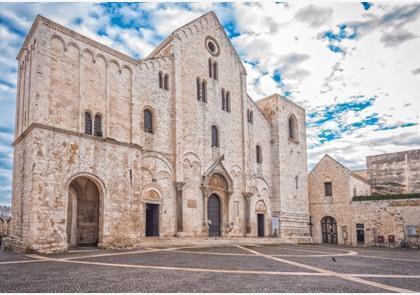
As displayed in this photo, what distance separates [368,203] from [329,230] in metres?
4.88

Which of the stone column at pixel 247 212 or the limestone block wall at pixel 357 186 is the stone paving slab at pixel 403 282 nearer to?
the stone column at pixel 247 212

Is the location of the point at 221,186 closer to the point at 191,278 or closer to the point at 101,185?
the point at 101,185

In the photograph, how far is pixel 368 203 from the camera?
3197 cm

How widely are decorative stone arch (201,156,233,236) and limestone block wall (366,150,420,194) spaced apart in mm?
21598

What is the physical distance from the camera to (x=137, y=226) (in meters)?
19.3

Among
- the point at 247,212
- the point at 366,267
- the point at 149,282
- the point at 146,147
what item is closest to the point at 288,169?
the point at 247,212

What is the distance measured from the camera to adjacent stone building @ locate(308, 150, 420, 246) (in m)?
29.8

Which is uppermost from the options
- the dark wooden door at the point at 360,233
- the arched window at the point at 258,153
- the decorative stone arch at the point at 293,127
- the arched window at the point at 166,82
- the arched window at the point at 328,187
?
the arched window at the point at 166,82

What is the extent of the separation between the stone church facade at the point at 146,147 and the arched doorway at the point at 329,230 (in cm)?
315

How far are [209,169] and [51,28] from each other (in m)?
13.1

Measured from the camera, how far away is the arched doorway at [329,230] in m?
34.4

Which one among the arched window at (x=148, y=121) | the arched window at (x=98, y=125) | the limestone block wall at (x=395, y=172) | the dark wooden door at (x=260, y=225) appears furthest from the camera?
the limestone block wall at (x=395, y=172)

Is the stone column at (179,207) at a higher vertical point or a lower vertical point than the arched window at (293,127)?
lower

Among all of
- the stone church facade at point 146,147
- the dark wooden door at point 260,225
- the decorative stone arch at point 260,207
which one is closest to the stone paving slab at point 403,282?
the stone church facade at point 146,147
